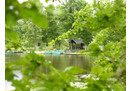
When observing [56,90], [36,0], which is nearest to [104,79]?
[56,90]

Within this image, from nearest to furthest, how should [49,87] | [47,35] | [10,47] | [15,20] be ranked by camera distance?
[15,20] < [49,87] < [10,47] < [47,35]

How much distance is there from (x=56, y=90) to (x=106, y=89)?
27cm

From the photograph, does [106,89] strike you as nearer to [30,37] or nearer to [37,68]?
[37,68]

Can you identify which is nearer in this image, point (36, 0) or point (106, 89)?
point (36, 0)

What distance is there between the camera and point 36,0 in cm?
43

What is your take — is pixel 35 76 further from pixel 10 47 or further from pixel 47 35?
pixel 47 35

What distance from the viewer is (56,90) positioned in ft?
1.62

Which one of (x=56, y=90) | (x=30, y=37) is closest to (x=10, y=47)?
(x=56, y=90)

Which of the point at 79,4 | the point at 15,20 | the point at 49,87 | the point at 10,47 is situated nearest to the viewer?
the point at 15,20
